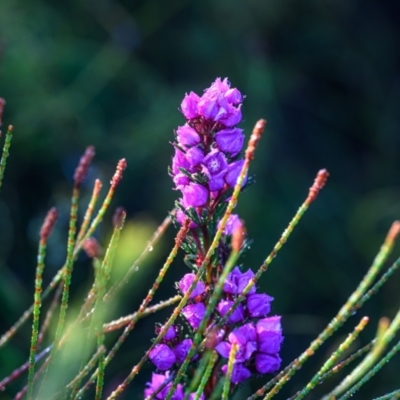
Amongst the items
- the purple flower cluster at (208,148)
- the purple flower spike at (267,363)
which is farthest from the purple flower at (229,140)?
the purple flower spike at (267,363)

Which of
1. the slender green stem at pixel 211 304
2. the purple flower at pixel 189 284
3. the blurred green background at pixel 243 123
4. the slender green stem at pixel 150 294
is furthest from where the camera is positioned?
the blurred green background at pixel 243 123

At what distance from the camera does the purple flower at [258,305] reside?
0.75 metres

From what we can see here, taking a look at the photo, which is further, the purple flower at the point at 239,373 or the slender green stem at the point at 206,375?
the purple flower at the point at 239,373

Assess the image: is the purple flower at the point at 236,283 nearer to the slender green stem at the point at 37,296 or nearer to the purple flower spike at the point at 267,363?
the purple flower spike at the point at 267,363

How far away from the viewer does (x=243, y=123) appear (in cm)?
298

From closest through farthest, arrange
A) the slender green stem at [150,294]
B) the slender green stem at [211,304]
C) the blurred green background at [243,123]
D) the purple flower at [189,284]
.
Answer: the slender green stem at [211,304]
the slender green stem at [150,294]
the purple flower at [189,284]
the blurred green background at [243,123]

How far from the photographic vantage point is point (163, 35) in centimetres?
314

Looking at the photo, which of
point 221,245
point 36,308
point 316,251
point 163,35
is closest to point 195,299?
point 221,245

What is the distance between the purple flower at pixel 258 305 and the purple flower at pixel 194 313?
51mm

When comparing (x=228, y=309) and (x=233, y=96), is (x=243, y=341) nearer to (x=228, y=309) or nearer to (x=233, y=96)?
(x=228, y=309)

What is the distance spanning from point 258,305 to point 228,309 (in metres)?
0.04

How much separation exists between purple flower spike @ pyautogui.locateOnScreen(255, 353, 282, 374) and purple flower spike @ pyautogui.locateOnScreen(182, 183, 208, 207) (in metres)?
0.17

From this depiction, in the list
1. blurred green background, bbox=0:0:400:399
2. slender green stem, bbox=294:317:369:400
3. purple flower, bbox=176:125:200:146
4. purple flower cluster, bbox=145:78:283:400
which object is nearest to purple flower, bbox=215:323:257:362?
purple flower cluster, bbox=145:78:283:400

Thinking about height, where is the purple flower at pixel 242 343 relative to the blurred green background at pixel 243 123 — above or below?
below
